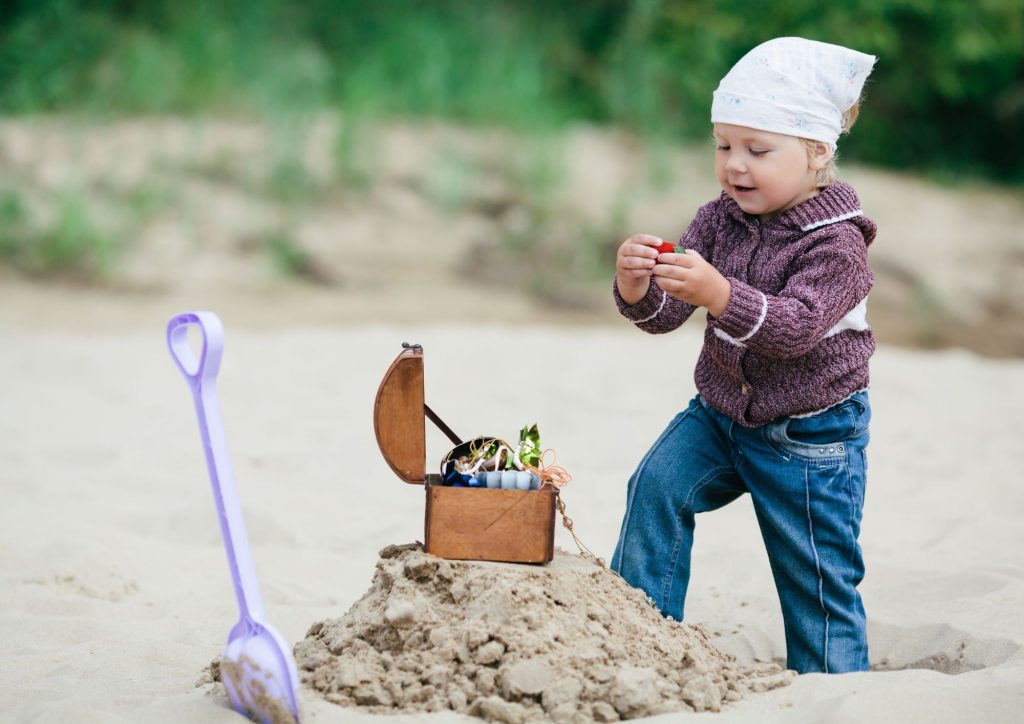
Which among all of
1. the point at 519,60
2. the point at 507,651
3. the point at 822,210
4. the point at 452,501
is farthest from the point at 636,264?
the point at 519,60

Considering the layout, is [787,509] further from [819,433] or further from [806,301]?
[806,301]

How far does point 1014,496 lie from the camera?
372 cm

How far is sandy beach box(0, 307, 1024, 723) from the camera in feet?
7.57

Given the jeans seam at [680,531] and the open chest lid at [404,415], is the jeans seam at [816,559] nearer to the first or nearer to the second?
the jeans seam at [680,531]

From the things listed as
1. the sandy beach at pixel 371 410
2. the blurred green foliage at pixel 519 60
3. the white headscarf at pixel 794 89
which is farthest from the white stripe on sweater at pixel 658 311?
the blurred green foliage at pixel 519 60

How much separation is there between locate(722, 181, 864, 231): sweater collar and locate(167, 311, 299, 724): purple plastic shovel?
1088 mm

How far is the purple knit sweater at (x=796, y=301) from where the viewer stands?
89.3 inches

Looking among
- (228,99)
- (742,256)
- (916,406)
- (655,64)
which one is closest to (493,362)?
(916,406)

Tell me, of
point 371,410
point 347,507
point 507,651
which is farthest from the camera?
point 371,410

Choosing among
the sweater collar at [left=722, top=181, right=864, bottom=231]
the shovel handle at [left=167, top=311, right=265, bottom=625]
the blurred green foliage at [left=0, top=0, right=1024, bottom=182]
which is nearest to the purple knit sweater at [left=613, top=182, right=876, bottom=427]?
the sweater collar at [left=722, top=181, right=864, bottom=231]

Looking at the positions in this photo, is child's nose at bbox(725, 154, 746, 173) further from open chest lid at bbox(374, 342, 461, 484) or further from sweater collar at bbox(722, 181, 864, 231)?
open chest lid at bbox(374, 342, 461, 484)

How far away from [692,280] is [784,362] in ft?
1.20

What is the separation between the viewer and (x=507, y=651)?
6.75ft

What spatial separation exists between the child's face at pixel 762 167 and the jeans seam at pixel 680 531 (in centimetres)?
53
